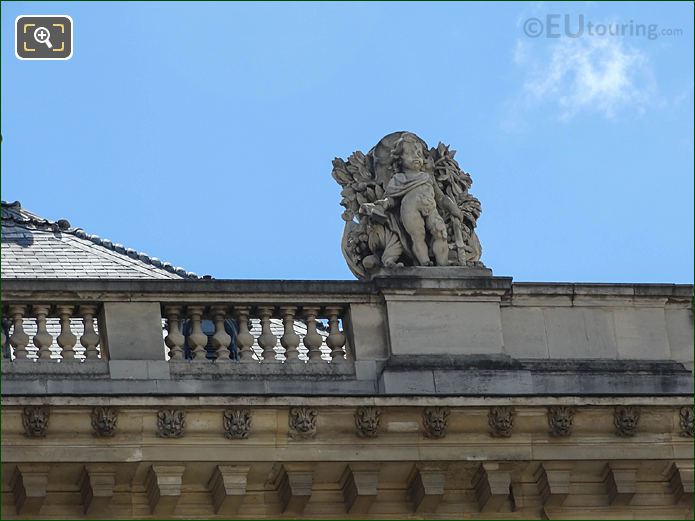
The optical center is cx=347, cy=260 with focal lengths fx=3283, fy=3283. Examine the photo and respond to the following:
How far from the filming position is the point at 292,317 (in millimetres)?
33000

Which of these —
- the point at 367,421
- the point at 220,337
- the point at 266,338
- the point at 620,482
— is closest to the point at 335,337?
the point at 266,338

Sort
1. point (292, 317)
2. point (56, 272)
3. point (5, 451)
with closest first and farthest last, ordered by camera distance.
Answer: point (5, 451)
point (292, 317)
point (56, 272)

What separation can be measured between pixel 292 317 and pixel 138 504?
2.84m

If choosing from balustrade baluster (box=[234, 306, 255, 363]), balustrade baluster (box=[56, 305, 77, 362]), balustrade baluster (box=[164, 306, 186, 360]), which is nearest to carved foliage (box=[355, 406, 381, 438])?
balustrade baluster (box=[234, 306, 255, 363])

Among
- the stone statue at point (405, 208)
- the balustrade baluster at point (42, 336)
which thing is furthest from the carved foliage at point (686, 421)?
the balustrade baluster at point (42, 336)

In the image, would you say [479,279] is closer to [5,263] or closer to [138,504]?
[138,504]

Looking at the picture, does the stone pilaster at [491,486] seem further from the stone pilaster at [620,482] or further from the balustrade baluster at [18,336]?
the balustrade baluster at [18,336]

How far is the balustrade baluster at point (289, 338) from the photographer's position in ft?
108

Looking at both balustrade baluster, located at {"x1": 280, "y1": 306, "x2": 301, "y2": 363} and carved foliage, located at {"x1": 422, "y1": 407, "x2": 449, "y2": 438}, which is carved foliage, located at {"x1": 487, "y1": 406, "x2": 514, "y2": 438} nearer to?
carved foliage, located at {"x1": 422, "y1": 407, "x2": 449, "y2": 438}

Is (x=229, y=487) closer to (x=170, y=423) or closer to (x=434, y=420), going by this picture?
(x=170, y=423)

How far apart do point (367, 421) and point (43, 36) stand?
5164mm

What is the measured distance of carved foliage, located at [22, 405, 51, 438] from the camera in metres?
30.9

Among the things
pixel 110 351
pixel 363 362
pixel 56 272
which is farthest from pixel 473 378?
pixel 56 272

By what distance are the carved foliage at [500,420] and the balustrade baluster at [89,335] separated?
3.92m
